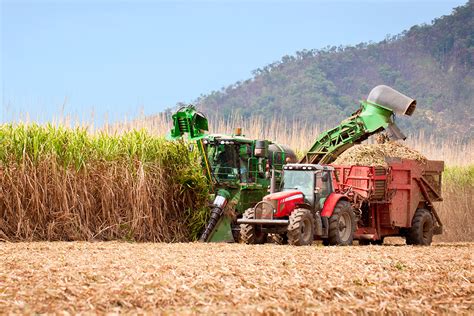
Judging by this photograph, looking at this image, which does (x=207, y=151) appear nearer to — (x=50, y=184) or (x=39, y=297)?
(x=50, y=184)

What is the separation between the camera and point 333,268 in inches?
405

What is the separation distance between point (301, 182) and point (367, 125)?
11.4 feet

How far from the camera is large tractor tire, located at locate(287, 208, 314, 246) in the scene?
1468 centimetres

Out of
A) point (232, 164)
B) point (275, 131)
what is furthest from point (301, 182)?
point (275, 131)

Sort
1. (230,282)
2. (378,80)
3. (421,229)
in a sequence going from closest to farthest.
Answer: (230,282), (421,229), (378,80)

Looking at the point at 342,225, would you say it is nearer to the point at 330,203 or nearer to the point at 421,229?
the point at 330,203

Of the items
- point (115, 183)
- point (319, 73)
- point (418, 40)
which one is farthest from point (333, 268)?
point (418, 40)

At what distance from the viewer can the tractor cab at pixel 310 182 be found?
15.5 metres

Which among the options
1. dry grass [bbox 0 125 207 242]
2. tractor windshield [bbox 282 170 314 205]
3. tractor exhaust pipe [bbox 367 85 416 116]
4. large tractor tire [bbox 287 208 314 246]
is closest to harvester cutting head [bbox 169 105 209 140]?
dry grass [bbox 0 125 207 242]

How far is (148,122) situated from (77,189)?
2.86 meters

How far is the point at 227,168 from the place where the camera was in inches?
671

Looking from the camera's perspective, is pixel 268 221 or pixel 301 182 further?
pixel 301 182

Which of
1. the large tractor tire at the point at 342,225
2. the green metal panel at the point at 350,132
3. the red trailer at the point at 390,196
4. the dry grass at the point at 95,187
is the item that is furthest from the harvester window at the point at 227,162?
the green metal panel at the point at 350,132

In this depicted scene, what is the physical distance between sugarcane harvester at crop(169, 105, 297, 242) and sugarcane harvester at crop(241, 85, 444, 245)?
0.57 m
